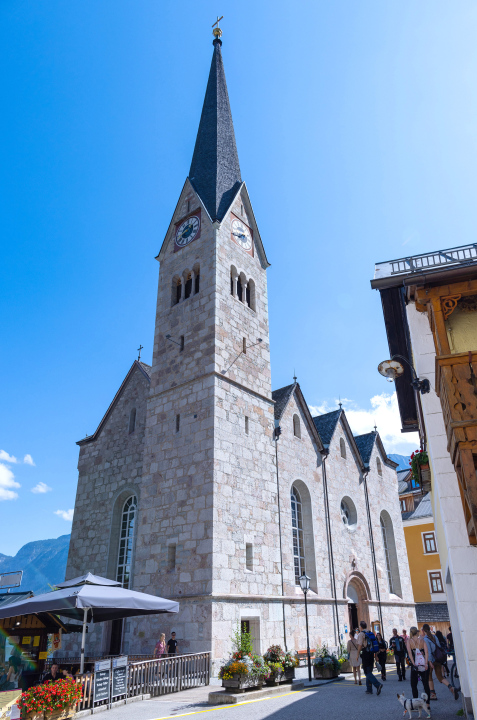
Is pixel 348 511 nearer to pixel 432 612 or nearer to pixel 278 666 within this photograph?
pixel 432 612

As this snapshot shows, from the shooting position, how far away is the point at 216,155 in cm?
2936

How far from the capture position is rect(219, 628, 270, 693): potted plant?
501 inches

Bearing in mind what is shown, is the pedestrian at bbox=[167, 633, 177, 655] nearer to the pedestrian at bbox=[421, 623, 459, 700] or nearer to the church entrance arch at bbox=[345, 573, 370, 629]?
the pedestrian at bbox=[421, 623, 459, 700]

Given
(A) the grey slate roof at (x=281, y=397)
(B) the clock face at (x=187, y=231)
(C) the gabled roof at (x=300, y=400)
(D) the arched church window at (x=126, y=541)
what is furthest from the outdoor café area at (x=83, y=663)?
(B) the clock face at (x=187, y=231)

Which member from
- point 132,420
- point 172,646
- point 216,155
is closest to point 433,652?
point 172,646

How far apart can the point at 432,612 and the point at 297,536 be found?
19.3 metres

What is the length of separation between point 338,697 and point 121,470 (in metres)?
13.7

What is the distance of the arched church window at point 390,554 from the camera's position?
29.8 metres

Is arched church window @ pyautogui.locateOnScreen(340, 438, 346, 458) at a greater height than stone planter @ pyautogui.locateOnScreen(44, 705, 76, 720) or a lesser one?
greater

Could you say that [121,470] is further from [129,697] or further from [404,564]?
[404,564]

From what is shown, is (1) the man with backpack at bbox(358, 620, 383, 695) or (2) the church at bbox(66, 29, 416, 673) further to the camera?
(2) the church at bbox(66, 29, 416, 673)

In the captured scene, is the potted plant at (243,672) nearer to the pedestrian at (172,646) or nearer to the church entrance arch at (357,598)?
the pedestrian at (172,646)

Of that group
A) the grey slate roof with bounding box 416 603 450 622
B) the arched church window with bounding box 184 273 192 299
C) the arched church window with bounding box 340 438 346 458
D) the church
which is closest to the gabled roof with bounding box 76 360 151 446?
the church

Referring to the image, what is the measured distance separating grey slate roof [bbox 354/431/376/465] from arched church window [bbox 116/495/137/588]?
14917 millimetres
